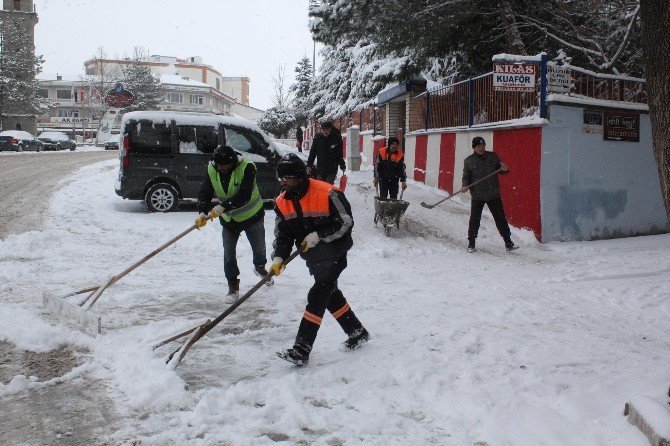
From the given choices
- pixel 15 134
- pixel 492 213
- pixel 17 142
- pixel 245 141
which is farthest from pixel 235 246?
pixel 15 134

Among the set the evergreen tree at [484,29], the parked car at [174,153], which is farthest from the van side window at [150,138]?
the evergreen tree at [484,29]

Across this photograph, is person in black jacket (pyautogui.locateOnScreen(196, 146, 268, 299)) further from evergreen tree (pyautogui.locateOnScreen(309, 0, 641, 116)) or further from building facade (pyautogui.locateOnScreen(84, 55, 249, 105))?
building facade (pyautogui.locateOnScreen(84, 55, 249, 105))

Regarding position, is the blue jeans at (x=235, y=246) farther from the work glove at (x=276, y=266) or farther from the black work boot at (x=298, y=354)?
the black work boot at (x=298, y=354)

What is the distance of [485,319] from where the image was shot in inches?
215

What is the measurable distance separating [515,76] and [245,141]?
498cm

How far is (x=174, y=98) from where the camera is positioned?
7825cm

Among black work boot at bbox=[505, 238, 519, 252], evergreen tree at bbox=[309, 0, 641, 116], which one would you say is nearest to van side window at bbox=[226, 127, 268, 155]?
evergreen tree at bbox=[309, 0, 641, 116]

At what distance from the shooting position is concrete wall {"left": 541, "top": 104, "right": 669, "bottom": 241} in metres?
9.56

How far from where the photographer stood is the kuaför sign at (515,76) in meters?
9.55

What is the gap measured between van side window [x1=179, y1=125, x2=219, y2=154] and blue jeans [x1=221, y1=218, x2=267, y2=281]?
193 inches

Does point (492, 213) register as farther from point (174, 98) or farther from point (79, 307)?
point (174, 98)

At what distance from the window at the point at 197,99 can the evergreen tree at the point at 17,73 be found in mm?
29767

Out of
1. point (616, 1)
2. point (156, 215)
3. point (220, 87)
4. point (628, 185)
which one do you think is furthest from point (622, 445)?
point (220, 87)

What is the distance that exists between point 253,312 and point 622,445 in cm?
352
